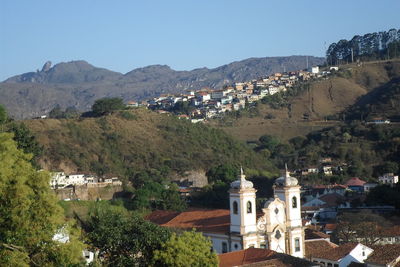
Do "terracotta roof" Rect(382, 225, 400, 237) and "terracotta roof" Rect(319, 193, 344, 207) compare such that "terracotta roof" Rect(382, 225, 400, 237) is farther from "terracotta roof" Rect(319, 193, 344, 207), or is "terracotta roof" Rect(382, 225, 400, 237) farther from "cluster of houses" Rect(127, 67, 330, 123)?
"cluster of houses" Rect(127, 67, 330, 123)

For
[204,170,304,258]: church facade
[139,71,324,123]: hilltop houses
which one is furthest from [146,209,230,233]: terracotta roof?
[139,71,324,123]: hilltop houses

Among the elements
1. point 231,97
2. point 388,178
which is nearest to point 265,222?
point 388,178

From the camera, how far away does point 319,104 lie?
91125 millimetres

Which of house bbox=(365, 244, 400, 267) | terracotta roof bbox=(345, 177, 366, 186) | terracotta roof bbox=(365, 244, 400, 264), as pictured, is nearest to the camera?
house bbox=(365, 244, 400, 267)

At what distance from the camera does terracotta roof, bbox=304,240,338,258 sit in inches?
1190

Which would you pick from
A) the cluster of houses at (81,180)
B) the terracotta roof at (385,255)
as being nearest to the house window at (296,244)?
the terracotta roof at (385,255)

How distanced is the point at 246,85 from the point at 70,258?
113 meters

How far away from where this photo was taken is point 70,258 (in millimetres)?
13969

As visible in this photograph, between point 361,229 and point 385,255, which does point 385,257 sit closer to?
point 385,255

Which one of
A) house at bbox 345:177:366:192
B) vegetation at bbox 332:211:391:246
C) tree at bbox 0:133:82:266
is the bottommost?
house at bbox 345:177:366:192

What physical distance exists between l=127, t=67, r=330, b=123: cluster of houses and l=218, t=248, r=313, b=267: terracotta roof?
67256 mm

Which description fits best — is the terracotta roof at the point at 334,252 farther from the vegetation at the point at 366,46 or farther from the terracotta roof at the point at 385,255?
the vegetation at the point at 366,46

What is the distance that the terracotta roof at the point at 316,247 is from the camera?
30.2 m

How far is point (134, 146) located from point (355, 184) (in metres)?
18.6
